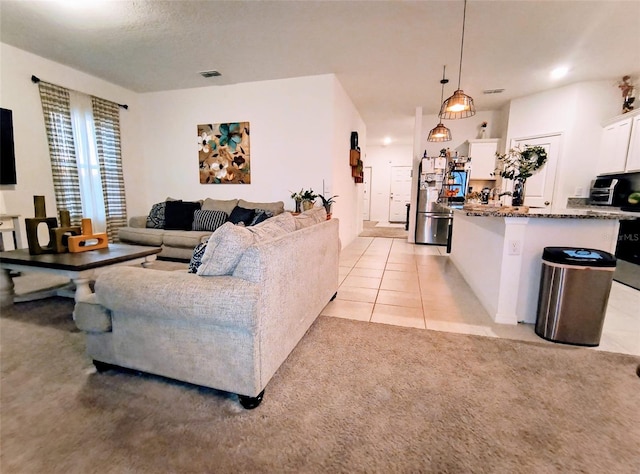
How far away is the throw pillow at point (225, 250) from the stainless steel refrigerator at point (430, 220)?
5196 millimetres

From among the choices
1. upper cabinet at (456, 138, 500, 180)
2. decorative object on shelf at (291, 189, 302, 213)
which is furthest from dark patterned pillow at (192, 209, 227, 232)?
upper cabinet at (456, 138, 500, 180)

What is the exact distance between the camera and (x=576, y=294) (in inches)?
81.2

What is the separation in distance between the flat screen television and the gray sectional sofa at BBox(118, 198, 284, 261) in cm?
133

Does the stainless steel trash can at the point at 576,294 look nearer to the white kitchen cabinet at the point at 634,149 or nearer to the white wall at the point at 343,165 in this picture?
the white kitchen cabinet at the point at 634,149

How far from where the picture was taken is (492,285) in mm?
2625

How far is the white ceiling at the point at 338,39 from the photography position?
269 centimetres

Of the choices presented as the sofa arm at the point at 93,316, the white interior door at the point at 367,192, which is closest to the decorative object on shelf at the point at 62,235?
the sofa arm at the point at 93,316

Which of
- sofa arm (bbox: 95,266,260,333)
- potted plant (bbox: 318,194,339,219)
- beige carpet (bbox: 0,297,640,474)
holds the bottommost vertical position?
beige carpet (bbox: 0,297,640,474)

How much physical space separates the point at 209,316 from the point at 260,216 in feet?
8.35

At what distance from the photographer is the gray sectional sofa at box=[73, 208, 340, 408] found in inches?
54.5

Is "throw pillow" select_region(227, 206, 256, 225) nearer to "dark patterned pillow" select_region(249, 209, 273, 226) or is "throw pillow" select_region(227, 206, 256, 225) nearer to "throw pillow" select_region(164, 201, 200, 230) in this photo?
"dark patterned pillow" select_region(249, 209, 273, 226)

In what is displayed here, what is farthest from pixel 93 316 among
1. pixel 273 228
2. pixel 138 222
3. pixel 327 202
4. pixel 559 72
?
pixel 559 72

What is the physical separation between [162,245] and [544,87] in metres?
6.52

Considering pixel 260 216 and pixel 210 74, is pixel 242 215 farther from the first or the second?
pixel 210 74
